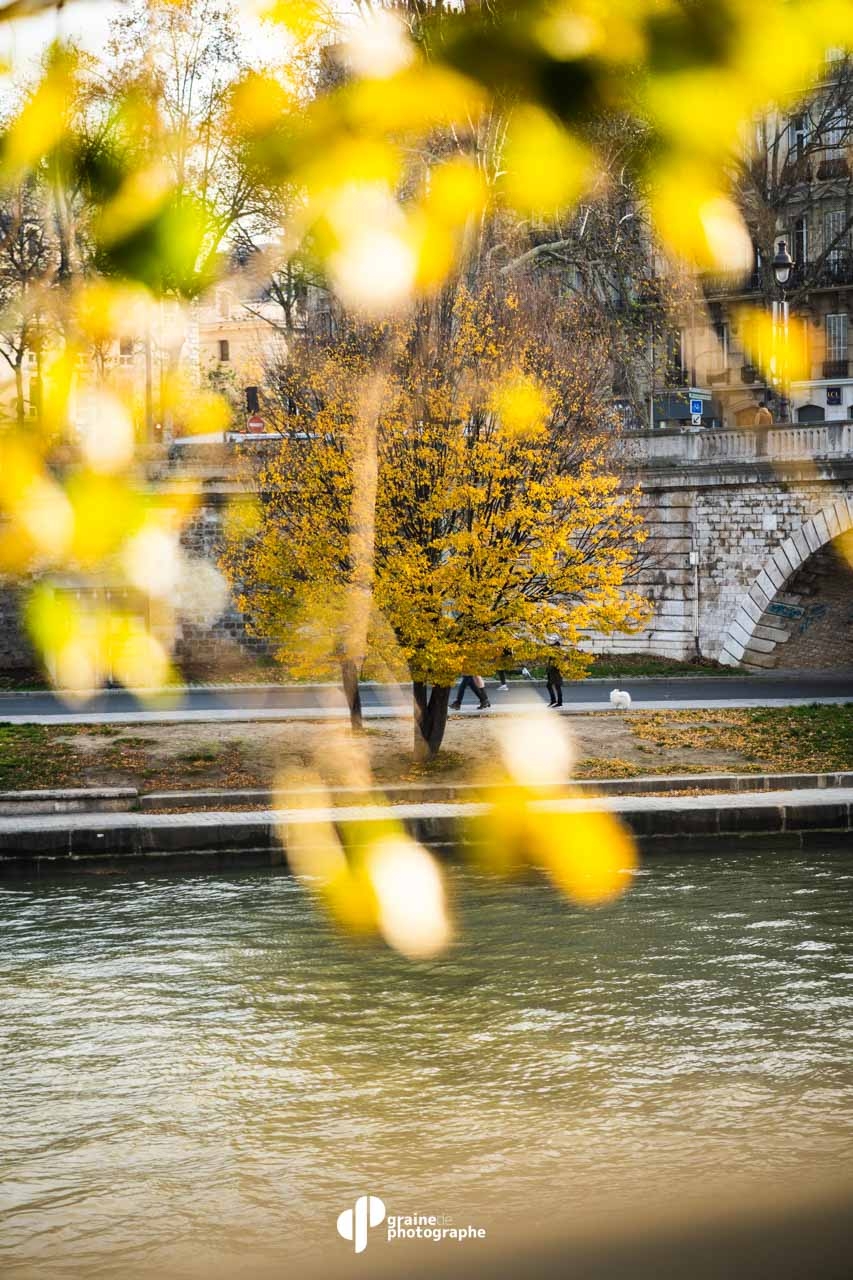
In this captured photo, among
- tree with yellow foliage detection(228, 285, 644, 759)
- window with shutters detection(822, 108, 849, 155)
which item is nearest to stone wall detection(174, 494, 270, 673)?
tree with yellow foliage detection(228, 285, 644, 759)

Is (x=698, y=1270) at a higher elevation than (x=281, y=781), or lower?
lower

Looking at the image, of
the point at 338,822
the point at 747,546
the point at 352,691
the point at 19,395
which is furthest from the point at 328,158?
the point at 747,546

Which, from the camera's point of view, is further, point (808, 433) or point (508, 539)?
point (808, 433)

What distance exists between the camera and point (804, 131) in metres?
2.78

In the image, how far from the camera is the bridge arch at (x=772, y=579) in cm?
3119

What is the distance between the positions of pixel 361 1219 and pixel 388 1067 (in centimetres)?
233

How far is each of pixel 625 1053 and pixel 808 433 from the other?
21.9 m

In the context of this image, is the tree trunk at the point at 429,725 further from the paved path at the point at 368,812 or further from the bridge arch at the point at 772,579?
the bridge arch at the point at 772,579

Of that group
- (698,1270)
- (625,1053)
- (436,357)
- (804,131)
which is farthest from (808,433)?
(804,131)

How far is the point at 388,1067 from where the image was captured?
10.8m

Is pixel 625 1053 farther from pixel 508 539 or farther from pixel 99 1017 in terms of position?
pixel 508 539

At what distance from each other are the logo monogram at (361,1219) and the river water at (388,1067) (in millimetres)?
78

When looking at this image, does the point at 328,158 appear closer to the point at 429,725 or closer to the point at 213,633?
the point at 429,725

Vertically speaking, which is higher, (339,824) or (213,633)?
(213,633)
